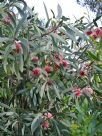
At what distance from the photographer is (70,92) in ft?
7.97

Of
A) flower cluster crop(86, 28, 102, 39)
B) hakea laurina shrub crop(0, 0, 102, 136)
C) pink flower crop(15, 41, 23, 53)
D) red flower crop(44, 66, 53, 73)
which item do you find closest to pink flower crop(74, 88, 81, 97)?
hakea laurina shrub crop(0, 0, 102, 136)

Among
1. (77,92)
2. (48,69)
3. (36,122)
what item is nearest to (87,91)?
(77,92)

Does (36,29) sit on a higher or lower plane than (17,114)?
higher

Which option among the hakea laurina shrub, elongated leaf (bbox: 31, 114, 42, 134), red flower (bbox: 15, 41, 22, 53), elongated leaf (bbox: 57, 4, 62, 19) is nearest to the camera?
red flower (bbox: 15, 41, 22, 53)

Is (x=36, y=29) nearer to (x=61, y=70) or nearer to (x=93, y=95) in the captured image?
(x=61, y=70)

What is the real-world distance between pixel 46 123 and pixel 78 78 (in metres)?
0.34

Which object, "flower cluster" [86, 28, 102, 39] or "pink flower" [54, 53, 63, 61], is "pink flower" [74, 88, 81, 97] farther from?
"flower cluster" [86, 28, 102, 39]

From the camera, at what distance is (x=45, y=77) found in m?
2.27

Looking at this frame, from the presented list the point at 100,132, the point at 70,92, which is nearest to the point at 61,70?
the point at 70,92

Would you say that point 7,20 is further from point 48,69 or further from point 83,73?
point 83,73

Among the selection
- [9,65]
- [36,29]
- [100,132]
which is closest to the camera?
[100,132]

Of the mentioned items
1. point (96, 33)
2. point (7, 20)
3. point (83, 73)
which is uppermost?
point (7, 20)

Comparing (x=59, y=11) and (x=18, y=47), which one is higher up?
(x=59, y=11)

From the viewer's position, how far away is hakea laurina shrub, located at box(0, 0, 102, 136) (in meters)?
2.01
